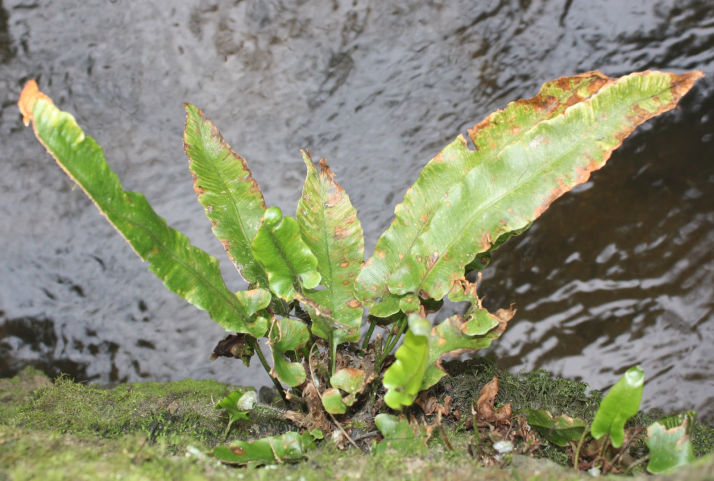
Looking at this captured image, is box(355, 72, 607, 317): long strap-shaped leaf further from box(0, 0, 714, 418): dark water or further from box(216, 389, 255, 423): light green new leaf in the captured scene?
box(0, 0, 714, 418): dark water

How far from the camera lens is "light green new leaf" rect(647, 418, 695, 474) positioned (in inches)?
52.6

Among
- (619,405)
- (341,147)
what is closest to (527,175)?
(619,405)

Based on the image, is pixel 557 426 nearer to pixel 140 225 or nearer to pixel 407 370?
pixel 407 370

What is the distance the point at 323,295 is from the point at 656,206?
1.61 m

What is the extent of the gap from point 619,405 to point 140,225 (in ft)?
4.08

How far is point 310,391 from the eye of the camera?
5.30 ft

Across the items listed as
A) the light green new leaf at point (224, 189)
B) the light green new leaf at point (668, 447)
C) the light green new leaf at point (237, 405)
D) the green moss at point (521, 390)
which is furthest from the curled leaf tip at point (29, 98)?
the light green new leaf at point (668, 447)

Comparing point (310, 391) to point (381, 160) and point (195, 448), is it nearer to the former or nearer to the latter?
point (195, 448)

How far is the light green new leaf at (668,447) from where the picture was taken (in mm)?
1336

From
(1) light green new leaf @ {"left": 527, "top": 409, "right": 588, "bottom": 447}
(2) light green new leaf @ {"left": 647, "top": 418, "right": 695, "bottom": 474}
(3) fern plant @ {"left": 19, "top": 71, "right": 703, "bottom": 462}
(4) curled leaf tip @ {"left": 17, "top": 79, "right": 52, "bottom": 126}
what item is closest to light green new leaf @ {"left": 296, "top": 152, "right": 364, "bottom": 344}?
(3) fern plant @ {"left": 19, "top": 71, "right": 703, "bottom": 462}

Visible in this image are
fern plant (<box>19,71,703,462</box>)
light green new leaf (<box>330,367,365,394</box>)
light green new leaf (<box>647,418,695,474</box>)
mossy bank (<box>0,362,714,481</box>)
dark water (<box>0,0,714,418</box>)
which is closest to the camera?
mossy bank (<box>0,362,714,481</box>)

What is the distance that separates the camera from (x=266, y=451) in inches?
56.2

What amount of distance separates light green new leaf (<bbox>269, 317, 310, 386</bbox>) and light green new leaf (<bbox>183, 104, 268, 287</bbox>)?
0.24 m

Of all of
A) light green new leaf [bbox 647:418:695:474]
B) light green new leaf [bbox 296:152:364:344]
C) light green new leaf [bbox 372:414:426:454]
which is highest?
light green new leaf [bbox 296:152:364:344]
